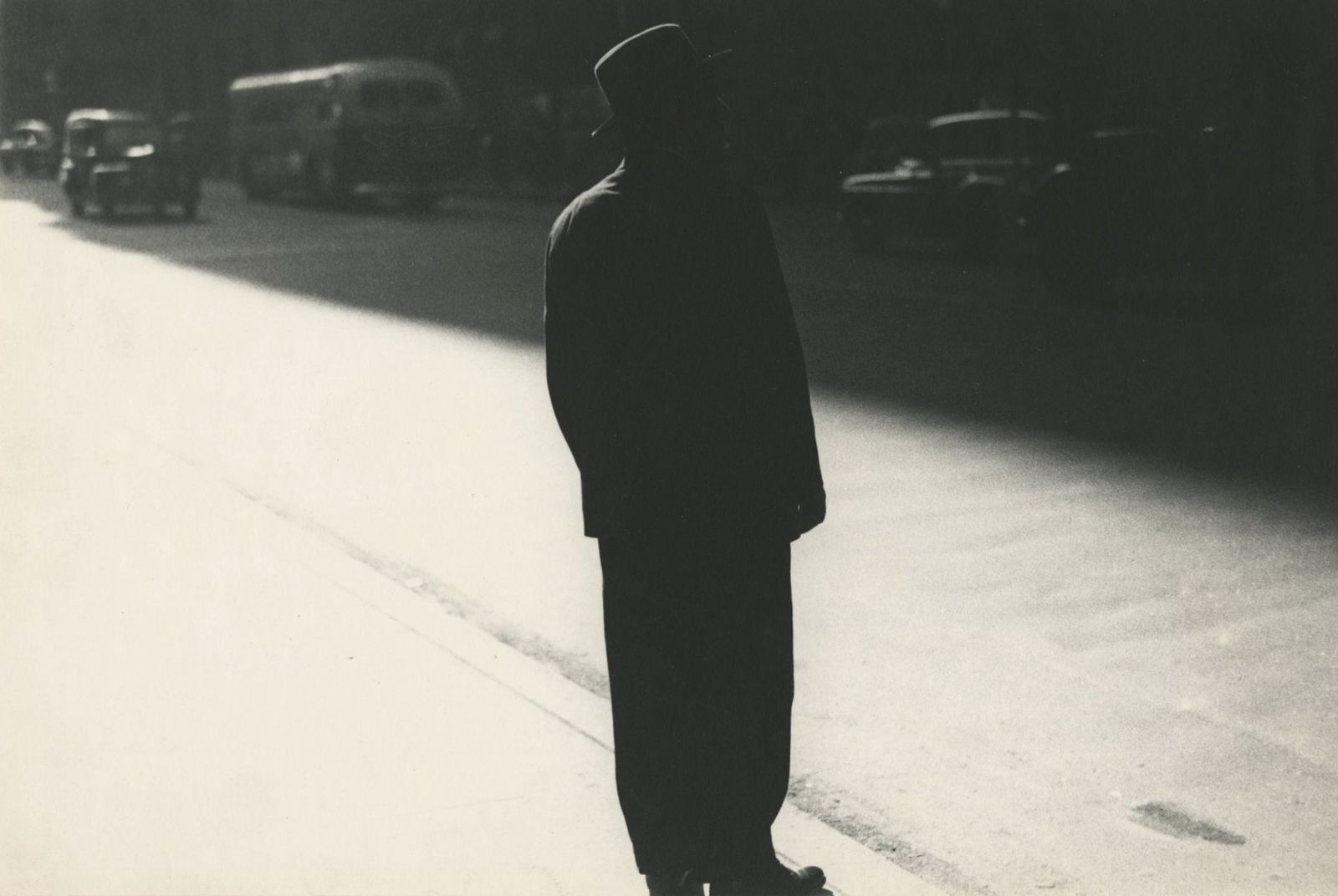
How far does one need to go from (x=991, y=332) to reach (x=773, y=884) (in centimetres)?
968

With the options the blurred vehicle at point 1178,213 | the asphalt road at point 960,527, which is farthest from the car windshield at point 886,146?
the asphalt road at point 960,527

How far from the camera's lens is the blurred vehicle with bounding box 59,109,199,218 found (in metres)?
27.0

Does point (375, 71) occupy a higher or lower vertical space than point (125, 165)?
higher

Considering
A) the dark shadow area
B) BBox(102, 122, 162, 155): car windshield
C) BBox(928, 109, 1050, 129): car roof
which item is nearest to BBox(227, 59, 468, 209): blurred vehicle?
BBox(102, 122, 162, 155): car windshield

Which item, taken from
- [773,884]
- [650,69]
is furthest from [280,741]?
[650,69]

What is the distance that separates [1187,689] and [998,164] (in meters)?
14.4

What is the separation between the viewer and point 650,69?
9.79 ft

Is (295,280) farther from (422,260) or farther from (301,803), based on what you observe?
(301,803)

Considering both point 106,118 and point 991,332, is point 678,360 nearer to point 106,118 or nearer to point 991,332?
point 991,332

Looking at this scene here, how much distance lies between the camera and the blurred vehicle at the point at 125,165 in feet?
88.6

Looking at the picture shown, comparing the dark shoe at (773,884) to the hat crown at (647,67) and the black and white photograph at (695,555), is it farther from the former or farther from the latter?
the hat crown at (647,67)

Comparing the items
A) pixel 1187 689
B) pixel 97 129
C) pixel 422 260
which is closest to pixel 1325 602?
pixel 1187 689

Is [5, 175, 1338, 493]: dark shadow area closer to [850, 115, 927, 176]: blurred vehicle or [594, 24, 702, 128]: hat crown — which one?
[850, 115, 927, 176]: blurred vehicle

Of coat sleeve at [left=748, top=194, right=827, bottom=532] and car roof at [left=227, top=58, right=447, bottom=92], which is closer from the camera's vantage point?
coat sleeve at [left=748, top=194, right=827, bottom=532]
